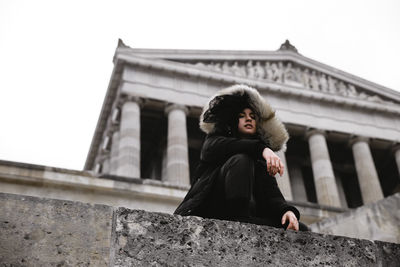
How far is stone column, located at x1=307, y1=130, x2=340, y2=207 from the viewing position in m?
32.9

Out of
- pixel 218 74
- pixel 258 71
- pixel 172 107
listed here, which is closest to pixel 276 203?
pixel 172 107

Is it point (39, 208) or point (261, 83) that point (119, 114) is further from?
point (39, 208)

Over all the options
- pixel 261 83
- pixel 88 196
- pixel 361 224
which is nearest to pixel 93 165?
pixel 261 83

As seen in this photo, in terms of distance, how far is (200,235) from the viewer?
3.71 meters

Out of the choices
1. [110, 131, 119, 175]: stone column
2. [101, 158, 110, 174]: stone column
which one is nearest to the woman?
[110, 131, 119, 175]: stone column

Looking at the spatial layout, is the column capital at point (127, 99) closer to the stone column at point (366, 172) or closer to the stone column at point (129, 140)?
the stone column at point (129, 140)

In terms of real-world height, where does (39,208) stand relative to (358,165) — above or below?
below

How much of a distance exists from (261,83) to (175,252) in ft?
111

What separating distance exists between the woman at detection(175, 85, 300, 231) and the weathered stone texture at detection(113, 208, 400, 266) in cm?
50

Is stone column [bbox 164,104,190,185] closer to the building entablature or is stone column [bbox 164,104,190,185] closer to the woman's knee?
the building entablature

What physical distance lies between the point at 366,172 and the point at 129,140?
1430cm

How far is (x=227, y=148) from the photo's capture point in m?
4.75

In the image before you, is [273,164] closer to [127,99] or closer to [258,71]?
[127,99]

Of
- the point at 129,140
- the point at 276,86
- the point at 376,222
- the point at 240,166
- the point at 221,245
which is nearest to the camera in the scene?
the point at 221,245
